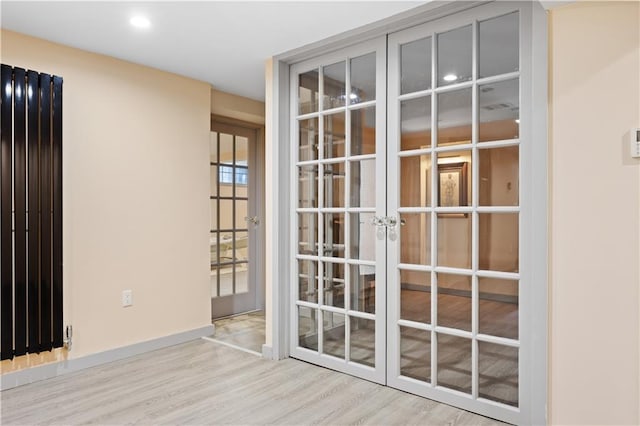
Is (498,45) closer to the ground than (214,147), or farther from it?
farther from it

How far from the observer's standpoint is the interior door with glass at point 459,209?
2307mm

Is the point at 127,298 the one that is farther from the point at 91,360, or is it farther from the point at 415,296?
the point at 415,296

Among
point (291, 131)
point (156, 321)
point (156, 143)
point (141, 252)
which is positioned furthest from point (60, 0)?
point (156, 321)

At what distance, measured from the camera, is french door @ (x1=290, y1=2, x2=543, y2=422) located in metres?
2.31

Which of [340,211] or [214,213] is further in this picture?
[214,213]

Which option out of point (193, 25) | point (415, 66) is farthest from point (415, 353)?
point (193, 25)

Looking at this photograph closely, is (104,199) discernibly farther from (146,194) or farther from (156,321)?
(156,321)

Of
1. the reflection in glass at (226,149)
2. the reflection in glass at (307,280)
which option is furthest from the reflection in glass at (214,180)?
the reflection in glass at (307,280)

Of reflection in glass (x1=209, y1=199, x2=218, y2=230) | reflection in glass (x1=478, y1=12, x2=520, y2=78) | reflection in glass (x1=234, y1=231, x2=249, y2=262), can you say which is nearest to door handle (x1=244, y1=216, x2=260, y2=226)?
reflection in glass (x1=234, y1=231, x2=249, y2=262)

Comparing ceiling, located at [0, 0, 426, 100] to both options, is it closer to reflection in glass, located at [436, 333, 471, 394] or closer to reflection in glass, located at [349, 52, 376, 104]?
reflection in glass, located at [349, 52, 376, 104]

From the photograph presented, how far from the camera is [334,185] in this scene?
123 inches
